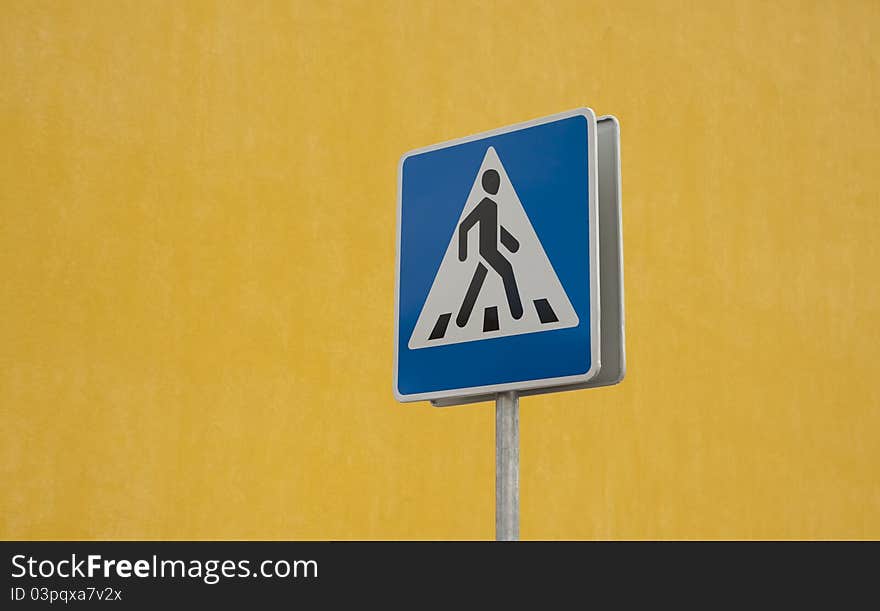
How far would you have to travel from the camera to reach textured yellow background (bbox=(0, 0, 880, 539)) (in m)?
3.86

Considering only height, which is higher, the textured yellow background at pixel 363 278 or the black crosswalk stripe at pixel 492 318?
the textured yellow background at pixel 363 278

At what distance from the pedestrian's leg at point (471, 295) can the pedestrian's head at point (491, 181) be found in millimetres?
150

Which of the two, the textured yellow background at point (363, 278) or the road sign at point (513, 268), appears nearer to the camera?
the road sign at point (513, 268)

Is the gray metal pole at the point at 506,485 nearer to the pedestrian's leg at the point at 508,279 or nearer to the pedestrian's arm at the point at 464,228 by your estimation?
the pedestrian's leg at the point at 508,279

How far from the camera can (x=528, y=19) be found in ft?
17.6

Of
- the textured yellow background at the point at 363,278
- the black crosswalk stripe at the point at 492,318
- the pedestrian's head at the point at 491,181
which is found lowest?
the black crosswalk stripe at the point at 492,318

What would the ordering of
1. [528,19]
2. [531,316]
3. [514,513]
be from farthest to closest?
1. [528,19]
2. [531,316]
3. [514,513]

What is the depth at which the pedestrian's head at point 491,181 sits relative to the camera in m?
2.23

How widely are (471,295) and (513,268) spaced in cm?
9

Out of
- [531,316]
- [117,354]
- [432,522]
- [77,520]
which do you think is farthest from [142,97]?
[531,316]

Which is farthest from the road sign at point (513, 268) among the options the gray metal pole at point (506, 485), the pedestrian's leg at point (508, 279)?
the gray metal pole at point (506, 485)

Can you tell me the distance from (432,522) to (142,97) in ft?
5.98

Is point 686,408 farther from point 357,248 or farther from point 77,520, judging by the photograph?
point 77,520

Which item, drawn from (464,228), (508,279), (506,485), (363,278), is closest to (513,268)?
(508,279)
